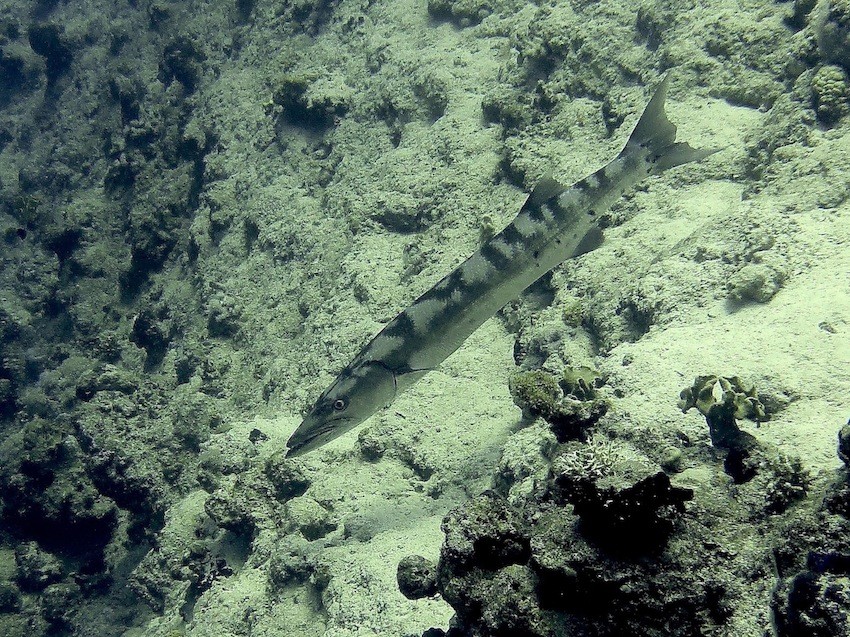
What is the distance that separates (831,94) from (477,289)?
3.74 meters

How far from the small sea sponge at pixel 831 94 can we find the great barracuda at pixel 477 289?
3.75ft

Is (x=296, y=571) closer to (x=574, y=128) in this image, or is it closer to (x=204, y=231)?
(x=574, y=128)

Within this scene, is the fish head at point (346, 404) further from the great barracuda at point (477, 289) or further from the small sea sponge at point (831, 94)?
the small sea sponge at point (831, 94)

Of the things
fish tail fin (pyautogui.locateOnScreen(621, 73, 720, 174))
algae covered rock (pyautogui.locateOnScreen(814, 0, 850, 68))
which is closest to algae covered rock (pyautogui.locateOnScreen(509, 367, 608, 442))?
fish tail fin (pyautogui.locateOnScreen(621, 73, 720, 174))

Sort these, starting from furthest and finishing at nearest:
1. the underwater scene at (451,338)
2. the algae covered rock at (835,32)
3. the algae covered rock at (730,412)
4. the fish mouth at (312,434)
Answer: the algae covered rock at (835,32) < the fish mouth at (312,434) < the algae covered rock at (730,412) < the underwater scene at (451,338)

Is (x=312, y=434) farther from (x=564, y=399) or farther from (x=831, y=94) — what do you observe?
(x=831, y=94)

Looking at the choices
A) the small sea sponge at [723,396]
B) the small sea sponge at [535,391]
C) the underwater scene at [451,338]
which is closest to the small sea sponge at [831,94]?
the underwater scene at [451,338]

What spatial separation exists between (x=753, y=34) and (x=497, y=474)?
5.84 meters

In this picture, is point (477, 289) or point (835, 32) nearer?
point (477, 289)

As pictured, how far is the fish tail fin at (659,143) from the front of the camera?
5.29 m

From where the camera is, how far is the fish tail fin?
5285 mm

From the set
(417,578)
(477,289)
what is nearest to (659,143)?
(477,289)

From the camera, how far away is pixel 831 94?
5203mm

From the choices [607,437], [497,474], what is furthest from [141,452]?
[607,437]
